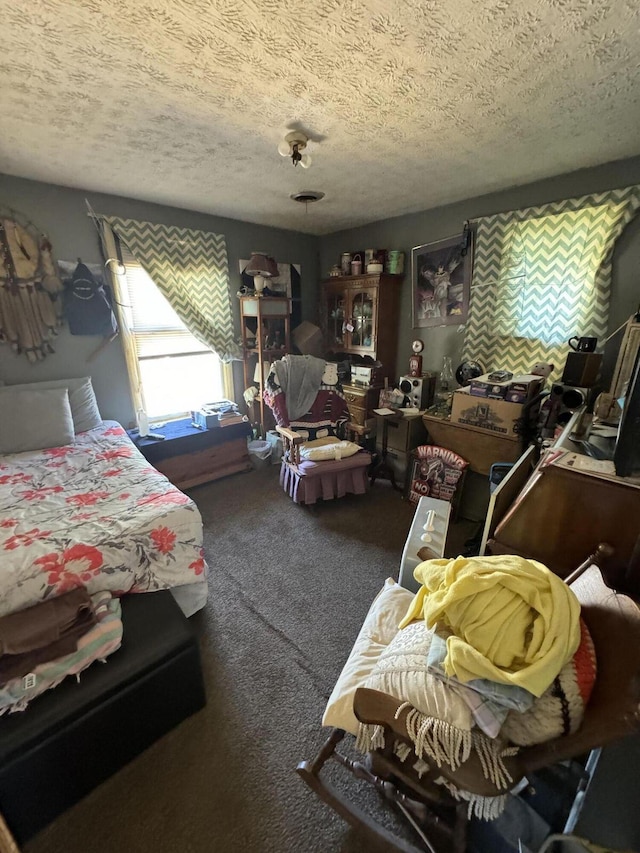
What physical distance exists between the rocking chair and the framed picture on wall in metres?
2.42

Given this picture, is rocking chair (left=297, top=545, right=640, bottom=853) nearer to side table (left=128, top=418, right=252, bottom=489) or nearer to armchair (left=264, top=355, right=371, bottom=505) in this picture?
armchair (left=264, top=355, right=371, bottom=505)

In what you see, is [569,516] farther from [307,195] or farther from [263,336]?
[263,336]

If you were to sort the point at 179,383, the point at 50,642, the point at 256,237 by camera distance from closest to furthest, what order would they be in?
the point at 50,642, the point at 179,383, the point at 256,237

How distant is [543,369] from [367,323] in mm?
1643

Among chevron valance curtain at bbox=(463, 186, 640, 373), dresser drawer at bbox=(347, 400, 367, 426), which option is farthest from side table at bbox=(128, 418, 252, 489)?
chevron valance curtain at bbox=(463, 186, 640, 373)

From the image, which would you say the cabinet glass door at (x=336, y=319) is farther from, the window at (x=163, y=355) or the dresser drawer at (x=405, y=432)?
the window at (x=163, y=355)

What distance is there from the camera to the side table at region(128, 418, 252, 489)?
115 inches

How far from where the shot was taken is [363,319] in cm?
354

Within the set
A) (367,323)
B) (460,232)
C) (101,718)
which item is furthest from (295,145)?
(101,718)

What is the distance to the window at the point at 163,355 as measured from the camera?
303cm

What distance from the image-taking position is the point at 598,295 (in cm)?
227

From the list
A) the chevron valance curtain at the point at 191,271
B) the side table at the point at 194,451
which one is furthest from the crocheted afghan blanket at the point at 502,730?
the chevron valance curtain at the point at 191,271

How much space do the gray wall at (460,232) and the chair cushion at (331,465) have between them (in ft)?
3.91

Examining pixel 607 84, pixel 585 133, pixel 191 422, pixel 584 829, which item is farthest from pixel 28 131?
pixel 584 829
